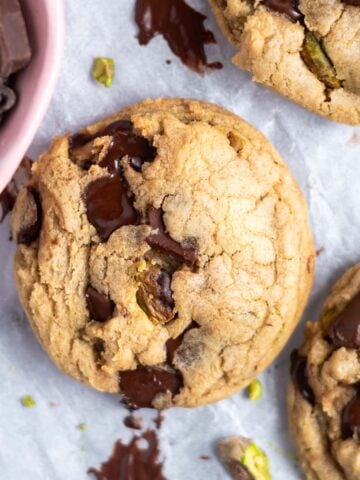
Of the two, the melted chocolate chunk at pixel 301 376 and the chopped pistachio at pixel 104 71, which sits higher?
the chopped pistachio at pixel 104 71

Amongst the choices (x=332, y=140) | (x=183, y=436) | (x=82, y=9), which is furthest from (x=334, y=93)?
(x=183, y=436)

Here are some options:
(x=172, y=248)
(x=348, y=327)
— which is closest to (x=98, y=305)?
(x=172, y=248)

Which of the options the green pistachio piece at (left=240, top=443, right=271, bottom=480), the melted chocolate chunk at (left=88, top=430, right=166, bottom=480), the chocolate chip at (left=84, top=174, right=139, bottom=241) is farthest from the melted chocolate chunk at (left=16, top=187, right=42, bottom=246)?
the green pistachio piece at (left=240, top=443, right=271, bottom=480)

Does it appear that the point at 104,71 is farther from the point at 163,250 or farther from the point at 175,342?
the point at 175,342

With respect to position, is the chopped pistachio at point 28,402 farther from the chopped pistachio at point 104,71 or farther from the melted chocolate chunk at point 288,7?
the melted chocolate chunk at point 288,7

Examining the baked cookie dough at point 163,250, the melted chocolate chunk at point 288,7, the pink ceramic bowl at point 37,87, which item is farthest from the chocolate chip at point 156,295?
the melted chocolate chunk at point 288,7

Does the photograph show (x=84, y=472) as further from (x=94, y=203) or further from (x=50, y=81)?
(x=50, y=81)

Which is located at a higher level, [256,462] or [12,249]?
[12,249]
